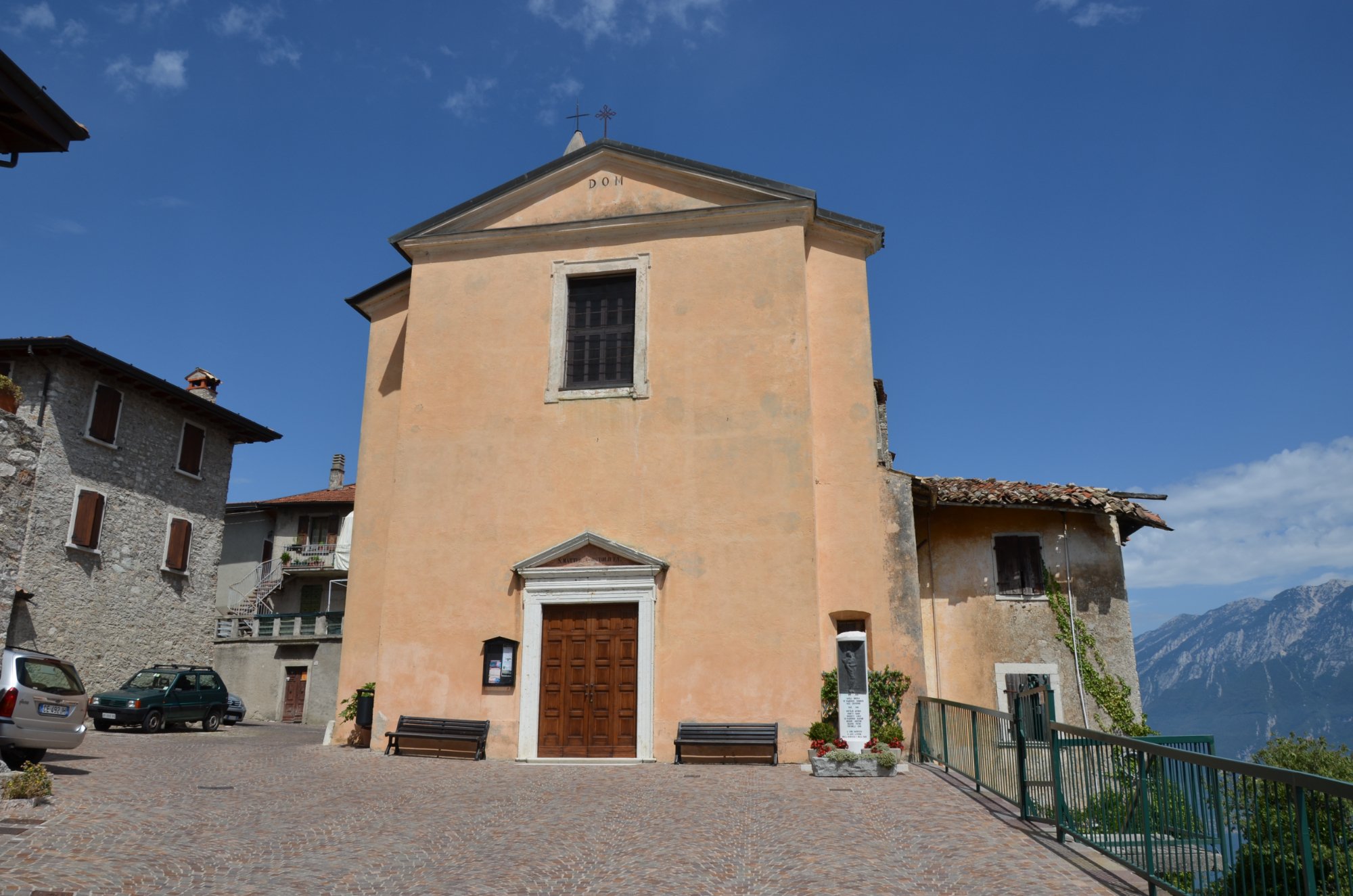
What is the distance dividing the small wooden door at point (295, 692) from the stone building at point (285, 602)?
0.06 ft

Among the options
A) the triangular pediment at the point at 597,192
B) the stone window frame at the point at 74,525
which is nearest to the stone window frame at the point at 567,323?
the triangular pediment at the point at 597,192

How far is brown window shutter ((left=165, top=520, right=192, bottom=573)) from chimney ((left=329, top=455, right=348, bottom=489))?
39.5 ft

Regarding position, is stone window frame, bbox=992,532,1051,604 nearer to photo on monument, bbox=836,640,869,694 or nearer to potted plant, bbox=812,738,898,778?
photo on monument, bbox=836,640,869,694

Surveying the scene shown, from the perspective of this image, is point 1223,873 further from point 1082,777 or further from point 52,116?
point 52,116

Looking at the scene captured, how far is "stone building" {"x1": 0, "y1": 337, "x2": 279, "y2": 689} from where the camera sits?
2061 cm

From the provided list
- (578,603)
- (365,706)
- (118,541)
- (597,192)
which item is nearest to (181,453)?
(118,541)

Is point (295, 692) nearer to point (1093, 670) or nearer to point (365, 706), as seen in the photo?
point (365, 706)

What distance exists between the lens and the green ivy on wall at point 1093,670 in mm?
16656

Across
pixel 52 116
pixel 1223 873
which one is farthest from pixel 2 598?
pixel 1223 873

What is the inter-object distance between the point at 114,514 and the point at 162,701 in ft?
18.3

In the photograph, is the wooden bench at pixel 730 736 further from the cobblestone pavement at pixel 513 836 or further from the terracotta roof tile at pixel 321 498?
the terracotta roof tile at pixel 321 498

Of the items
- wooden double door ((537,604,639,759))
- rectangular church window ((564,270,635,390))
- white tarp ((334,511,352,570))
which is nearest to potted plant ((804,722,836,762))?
wooden double door ((537,604,639,759))

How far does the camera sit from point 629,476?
1541 centimetres

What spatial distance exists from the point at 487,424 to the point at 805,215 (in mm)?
6342
